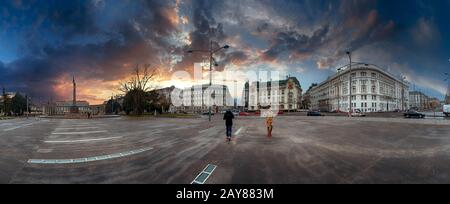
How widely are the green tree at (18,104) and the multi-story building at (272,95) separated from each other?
10351 centimetres

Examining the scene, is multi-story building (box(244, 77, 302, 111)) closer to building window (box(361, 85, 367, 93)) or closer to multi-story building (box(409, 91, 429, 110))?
building window (box(361, 85, 367, 93))

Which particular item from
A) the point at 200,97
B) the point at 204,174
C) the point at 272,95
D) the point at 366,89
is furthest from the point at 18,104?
the point at 366,89

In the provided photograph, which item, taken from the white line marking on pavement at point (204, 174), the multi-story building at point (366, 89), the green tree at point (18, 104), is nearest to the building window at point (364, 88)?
the multi-story building at point (366, 89)

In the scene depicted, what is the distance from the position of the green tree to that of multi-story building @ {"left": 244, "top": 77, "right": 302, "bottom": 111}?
4075 inches

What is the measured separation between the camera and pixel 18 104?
76.9 m

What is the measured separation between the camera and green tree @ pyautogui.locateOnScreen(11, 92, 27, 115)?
75.5 m

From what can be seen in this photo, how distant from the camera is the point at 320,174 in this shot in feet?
15.4

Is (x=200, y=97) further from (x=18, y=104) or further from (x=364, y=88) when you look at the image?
(x=364, y=88)

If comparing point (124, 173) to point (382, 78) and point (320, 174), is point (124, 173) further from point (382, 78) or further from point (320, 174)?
point (382, 78)

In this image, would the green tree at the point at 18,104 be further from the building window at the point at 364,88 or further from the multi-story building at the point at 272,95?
the building window at the point at 364,88

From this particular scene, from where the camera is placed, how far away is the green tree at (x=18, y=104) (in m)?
75.5

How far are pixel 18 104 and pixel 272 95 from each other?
12201 cm
